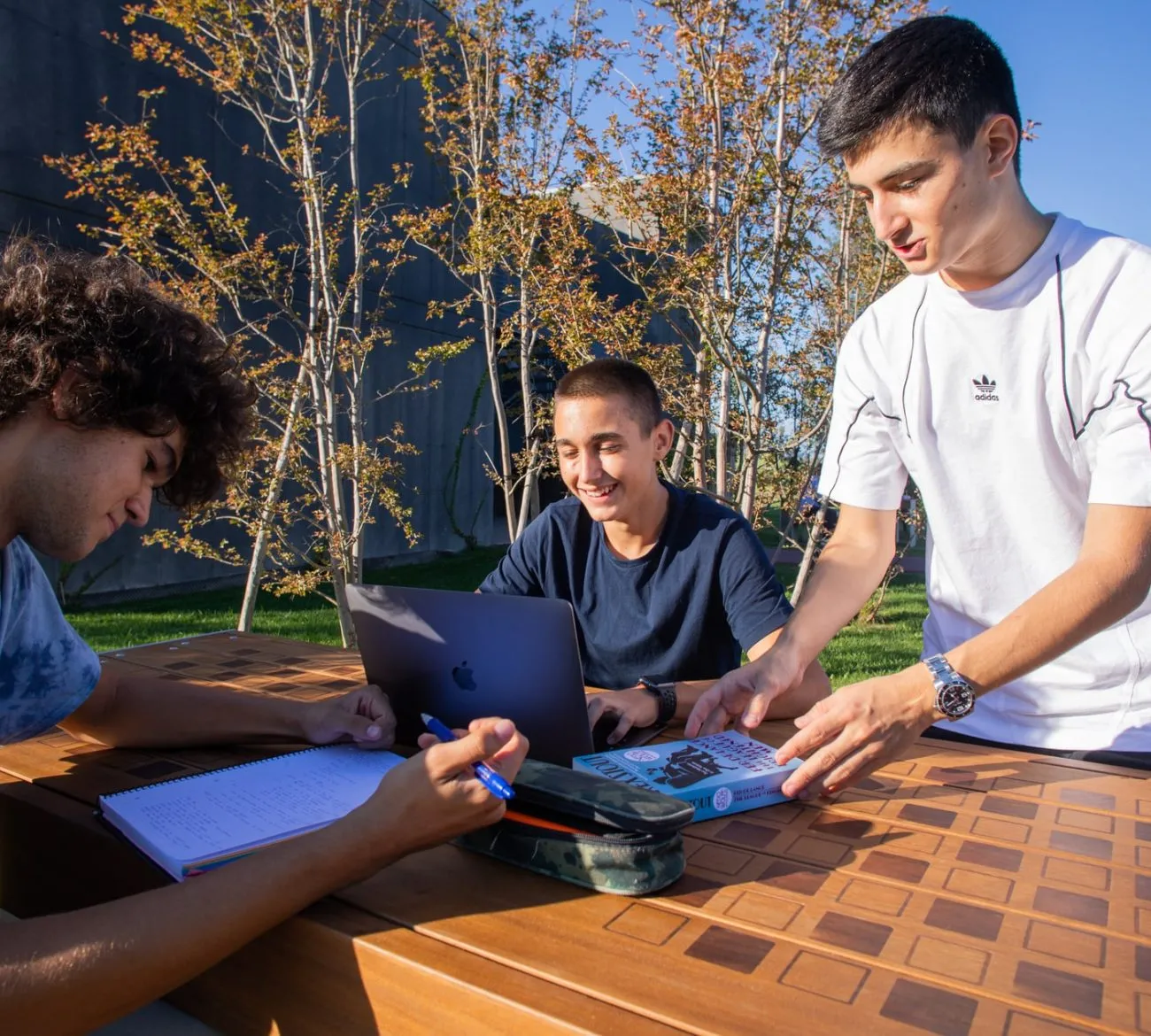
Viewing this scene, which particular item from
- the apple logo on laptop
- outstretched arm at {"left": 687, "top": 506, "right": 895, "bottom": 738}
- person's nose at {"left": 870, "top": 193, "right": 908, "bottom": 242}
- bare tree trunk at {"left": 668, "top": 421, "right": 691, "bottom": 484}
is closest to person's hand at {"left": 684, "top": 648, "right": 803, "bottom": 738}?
outstretched arm at {"left": 687, "top": 506, "right": 895, "bottom": 738}

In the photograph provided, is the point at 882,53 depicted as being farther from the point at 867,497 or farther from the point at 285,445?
the point at 285,445

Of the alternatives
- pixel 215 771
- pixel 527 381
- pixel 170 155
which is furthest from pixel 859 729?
pixel 170 155

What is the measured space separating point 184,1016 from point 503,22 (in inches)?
208

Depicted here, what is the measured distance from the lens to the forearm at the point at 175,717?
64.5 inches

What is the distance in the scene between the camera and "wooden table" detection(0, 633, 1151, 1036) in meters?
0.83

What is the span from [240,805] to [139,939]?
14.9 inches

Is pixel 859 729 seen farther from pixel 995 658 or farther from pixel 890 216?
pixel 890 216

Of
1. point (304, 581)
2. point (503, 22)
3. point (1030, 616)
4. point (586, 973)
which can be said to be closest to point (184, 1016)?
point (586, 973)

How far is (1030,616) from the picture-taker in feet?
4.52

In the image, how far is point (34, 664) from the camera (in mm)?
1550

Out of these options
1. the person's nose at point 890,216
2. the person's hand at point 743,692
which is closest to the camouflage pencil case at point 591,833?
the person's hand at point 743,692

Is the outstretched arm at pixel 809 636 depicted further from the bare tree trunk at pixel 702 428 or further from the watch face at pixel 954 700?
the bare tree trunk at pixel 702 428

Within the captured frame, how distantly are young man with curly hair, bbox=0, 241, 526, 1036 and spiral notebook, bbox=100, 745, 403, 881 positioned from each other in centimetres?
12

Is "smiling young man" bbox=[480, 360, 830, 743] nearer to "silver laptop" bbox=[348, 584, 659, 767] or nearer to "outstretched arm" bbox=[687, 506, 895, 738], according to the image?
"outstretched arm" bbox=[687, 506, 895, 738]
